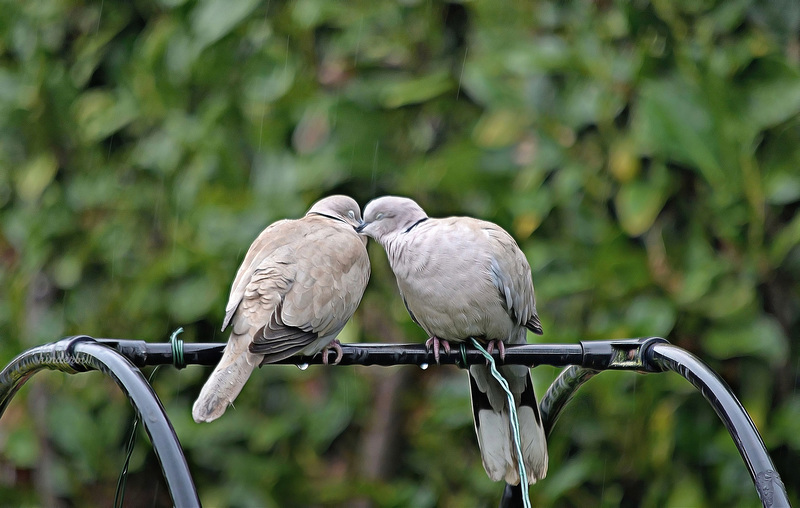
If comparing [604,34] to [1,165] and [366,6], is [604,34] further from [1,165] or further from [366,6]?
[1,165]

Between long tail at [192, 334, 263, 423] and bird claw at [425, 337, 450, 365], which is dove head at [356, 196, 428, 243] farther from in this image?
long tail at [192, 334, 263, 423]

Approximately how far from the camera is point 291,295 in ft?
5.98

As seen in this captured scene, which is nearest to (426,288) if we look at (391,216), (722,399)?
(391,216)

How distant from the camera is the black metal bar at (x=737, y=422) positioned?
118cm

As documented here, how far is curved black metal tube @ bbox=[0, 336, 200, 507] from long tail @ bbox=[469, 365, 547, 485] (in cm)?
94

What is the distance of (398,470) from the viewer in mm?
3055

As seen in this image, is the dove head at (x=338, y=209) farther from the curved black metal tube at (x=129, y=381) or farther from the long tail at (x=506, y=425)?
the curved black metal tube at (x=129, y=381)

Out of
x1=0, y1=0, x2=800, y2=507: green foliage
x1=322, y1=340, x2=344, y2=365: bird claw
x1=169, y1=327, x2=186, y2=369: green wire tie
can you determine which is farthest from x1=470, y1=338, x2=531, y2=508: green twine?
x1=0, y1=0, x2=800, y2=507: green foliage

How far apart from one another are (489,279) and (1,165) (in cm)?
251

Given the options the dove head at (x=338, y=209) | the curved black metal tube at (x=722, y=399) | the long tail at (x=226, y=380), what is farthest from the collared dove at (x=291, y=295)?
the curved black metal tube at (x=722, y=399)

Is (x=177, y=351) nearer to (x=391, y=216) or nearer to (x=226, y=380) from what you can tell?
(x=226, y=380)

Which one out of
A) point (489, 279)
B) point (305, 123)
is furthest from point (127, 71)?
point (489, 279)

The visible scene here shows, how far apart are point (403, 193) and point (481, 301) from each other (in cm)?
91

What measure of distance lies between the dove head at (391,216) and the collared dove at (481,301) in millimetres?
38
